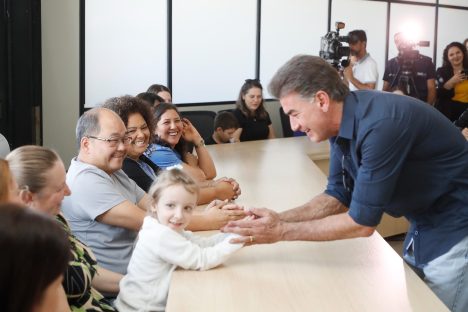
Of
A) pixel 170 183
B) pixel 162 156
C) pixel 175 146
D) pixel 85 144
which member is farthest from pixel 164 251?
pixel 175 146

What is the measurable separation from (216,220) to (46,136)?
368 cm

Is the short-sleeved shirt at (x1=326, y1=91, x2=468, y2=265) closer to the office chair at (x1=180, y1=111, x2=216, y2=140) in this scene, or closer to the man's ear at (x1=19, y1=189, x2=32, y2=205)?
the man's ear at (x1=19, y1=189, x2=32, y2=205)

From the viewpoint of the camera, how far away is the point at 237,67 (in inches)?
257

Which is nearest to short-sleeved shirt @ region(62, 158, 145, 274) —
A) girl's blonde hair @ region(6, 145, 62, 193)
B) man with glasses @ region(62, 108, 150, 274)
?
man with glasses @ region(62, 108, 150, 274)

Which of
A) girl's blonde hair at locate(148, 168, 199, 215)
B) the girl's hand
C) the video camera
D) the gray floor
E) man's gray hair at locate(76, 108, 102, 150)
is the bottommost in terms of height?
the gray floor

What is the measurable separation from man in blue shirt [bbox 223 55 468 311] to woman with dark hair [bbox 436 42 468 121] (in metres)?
4.83

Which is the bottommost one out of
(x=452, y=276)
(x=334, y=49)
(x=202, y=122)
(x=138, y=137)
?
(x=452, y=276)

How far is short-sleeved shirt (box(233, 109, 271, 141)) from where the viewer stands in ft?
17.1

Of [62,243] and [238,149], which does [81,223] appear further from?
[238,149]

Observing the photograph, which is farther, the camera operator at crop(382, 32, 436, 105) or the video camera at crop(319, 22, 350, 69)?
the camera operator at crop(382, 32, 436, 105)

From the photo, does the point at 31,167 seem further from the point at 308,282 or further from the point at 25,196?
the point at 308,282

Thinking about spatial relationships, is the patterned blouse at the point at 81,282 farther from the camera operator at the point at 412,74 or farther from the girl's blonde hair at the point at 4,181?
the camera operator at the point at 412,74

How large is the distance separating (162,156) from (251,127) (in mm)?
2401

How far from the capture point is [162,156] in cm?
291
